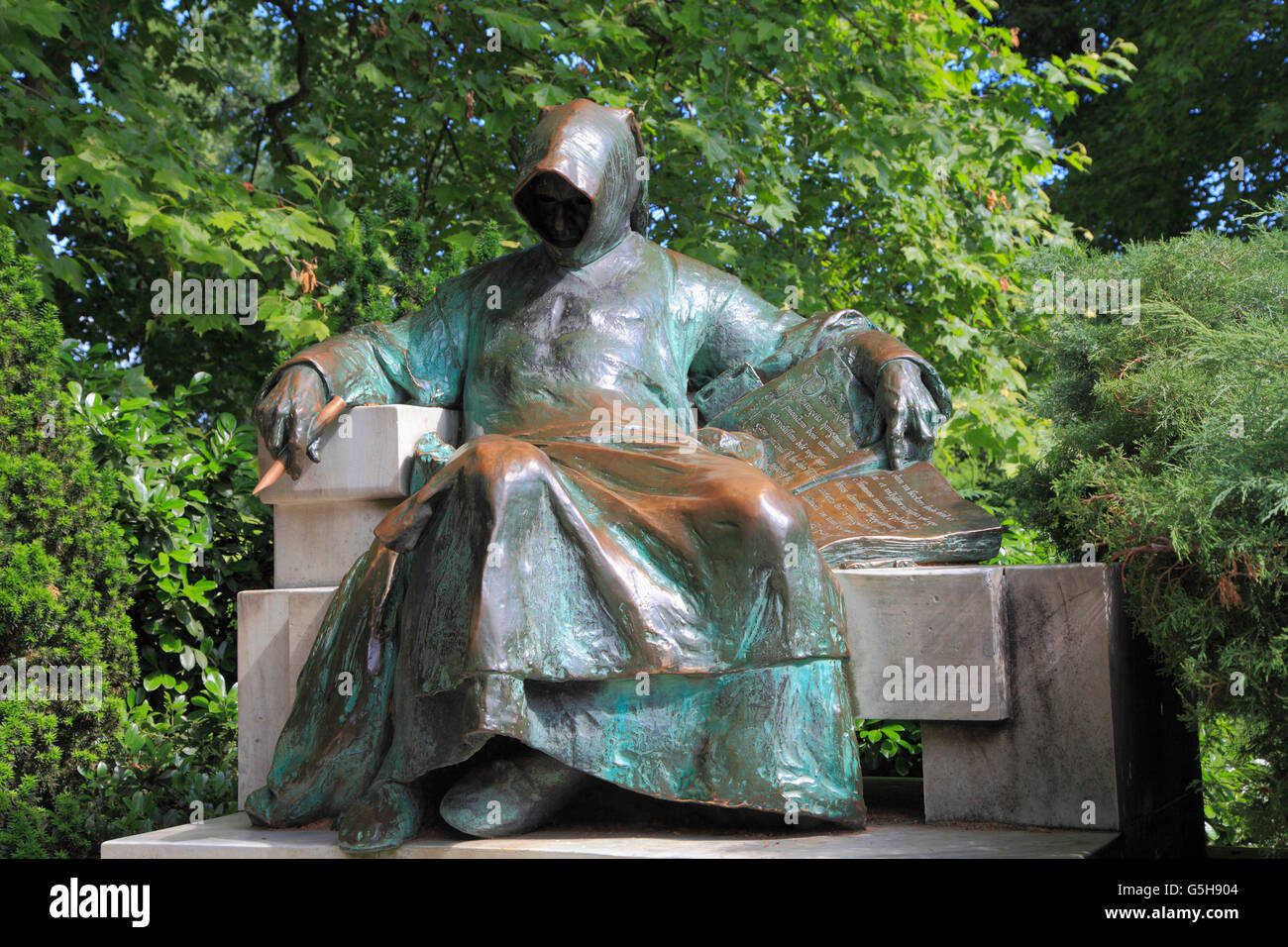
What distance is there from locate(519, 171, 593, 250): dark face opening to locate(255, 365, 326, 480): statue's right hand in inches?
34.3

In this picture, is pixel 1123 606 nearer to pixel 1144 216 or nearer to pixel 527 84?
pixel 527 84

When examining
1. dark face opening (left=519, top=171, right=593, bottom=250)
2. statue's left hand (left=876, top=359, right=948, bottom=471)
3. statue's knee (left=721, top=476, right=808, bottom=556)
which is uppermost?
dark face opening (left=519, top=171, right=593, bottom=250)

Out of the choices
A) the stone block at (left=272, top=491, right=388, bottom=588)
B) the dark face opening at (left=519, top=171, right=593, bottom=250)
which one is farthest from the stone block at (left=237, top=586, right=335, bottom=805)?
the dark face opening at (left=519, top=171, right=593, bottom=250)

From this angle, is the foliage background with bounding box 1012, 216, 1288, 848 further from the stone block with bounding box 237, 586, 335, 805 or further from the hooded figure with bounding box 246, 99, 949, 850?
the stone block with bounding box 237, 586, 335, 805

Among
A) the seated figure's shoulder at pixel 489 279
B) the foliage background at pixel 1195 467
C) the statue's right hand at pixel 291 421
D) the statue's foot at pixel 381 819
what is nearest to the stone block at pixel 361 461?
the statue's right hand at pixel 291 421

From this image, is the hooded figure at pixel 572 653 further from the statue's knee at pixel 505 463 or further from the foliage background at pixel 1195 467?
the foliage background at pixel 1195 467

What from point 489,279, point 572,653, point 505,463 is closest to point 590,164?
point 489,279

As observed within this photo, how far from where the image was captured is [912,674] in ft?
11.7

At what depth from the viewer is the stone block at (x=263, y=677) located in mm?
4078

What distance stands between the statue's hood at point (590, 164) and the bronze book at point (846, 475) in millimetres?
598

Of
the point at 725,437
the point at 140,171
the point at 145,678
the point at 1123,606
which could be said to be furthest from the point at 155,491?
the point at 1123,606

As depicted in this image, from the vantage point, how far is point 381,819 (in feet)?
10.8

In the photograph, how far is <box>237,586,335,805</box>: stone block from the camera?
408 cm

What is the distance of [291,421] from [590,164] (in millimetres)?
1154
